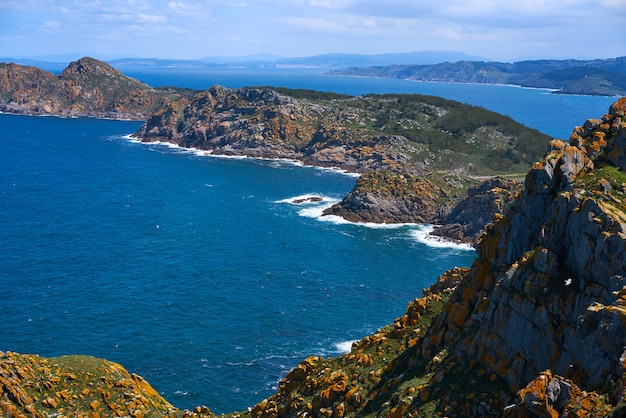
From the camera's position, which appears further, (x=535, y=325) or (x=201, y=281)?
(x=201, y=281)

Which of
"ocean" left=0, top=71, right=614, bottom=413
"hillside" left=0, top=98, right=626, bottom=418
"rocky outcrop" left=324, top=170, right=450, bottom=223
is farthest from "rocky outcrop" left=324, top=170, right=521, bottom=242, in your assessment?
"hillside" left=0, top=98, right=626, bottom=418

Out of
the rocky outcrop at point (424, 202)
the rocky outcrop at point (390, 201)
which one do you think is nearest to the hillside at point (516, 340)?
the rocky outcrop at point (424, 202)

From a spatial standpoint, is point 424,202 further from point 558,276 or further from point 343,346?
point 558,276

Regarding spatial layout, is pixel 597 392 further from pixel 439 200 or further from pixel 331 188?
pixel 331 188

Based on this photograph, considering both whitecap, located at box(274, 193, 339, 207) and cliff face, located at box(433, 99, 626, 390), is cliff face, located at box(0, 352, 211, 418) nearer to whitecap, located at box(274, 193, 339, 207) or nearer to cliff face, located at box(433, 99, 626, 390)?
cliff face, located at box(433, 99, 626, 390)

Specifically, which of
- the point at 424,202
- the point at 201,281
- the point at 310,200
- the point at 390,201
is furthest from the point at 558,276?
the point at 310,200

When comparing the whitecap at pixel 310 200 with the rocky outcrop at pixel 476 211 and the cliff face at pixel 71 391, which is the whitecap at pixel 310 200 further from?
the cliff face at pixel 71 391
